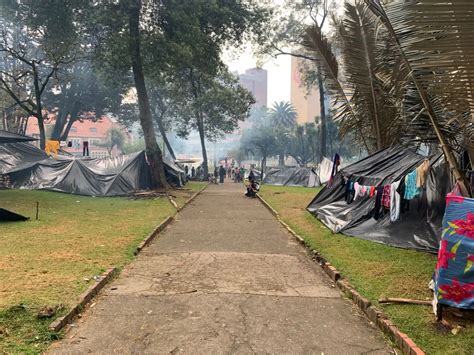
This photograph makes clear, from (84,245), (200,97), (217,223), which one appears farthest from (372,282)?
(200,97)

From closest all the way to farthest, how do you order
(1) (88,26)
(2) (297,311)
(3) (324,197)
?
(2) (297,311) < (3) (324,197) < (1) (88,26)

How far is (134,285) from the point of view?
18.9ft

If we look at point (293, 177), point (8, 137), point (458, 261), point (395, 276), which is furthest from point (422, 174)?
point (293, 177)

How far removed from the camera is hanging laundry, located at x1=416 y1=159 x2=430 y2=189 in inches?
296

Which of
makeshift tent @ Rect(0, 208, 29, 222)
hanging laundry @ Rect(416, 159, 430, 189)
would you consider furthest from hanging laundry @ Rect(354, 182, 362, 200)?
makeshift tent @ Rect(0, 208, 29, 222)

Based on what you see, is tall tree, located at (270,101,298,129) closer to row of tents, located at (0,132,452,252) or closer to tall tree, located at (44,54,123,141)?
tall tree, located at (44,54,123,141)

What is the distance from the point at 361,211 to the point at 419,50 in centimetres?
568

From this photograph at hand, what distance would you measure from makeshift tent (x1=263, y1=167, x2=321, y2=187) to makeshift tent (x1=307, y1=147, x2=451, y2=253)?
18751mm

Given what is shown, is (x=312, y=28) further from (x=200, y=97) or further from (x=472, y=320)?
(x=200, y=97)

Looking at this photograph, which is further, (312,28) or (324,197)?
(324,197)

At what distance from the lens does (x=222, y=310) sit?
480 cm

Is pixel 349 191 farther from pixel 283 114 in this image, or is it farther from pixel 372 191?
pixel 283 114

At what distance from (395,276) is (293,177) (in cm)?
2772

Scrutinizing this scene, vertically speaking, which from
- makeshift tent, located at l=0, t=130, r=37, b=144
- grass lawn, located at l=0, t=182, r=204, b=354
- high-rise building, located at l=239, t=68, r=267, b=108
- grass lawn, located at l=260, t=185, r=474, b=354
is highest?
high-rise building, located at l=239, t=68, r=267, b=108
